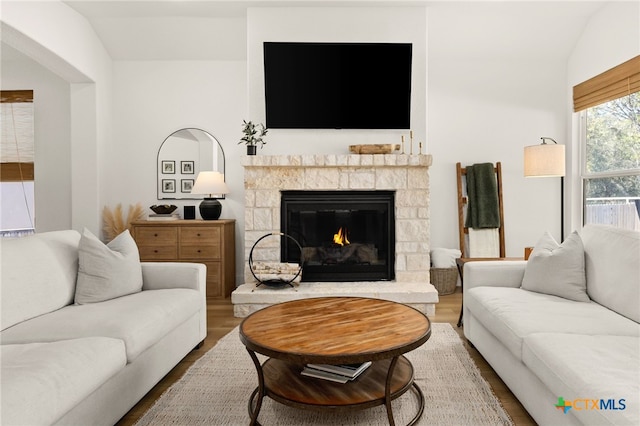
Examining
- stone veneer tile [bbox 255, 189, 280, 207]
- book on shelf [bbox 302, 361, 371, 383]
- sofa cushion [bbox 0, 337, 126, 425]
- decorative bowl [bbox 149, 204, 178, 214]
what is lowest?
book on shelf [bbox 302, 361, 371, 383]

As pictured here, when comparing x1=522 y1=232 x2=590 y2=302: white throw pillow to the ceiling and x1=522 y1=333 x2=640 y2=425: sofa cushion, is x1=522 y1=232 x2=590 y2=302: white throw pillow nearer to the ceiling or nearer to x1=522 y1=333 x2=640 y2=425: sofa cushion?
x1=522 y1=333 x2=640 y2=425: sofa cushion

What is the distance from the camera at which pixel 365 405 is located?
1667 mm

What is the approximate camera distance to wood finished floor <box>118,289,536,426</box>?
196 centimetres

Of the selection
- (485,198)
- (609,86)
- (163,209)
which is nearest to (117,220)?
(163,209)

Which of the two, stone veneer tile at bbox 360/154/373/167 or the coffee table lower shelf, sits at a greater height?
stone veneer tile at bbox 360/154/373/167

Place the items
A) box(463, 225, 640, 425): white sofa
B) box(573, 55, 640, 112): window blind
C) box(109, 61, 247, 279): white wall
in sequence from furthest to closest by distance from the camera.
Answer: box(109, 61, 247, 279): white wall < box(573, 55, 640, 112): window blind < box(463, 225, 640, 425): white sofa

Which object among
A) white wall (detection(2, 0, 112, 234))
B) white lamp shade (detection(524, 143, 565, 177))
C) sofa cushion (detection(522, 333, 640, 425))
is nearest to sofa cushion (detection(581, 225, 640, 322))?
sofa cushion (detection(522, 333, 640, 425))

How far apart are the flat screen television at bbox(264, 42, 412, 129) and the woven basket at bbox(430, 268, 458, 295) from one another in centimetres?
152

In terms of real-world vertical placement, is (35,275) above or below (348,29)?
below

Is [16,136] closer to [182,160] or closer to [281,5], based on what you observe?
[182,160]

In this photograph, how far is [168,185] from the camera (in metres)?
4.70

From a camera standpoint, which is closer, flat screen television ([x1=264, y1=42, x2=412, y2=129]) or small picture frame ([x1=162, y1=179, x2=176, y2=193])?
flat screen television ([x1=264, y1=42, x2=412, y2=129])

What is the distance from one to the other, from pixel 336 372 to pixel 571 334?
3.38 feet

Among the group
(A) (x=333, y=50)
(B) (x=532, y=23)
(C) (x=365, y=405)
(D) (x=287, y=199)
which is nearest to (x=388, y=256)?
(D) (x=287, y=199)
